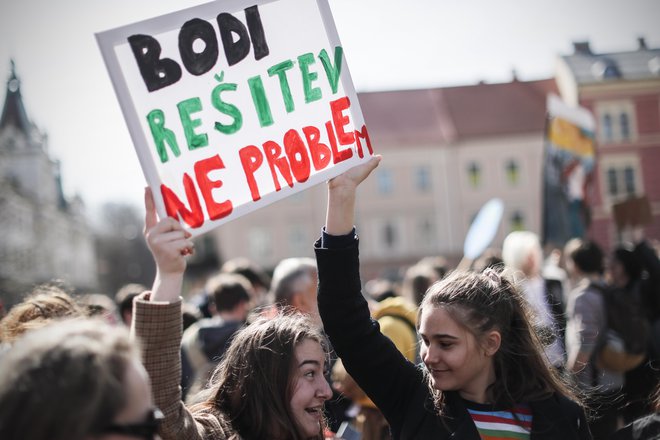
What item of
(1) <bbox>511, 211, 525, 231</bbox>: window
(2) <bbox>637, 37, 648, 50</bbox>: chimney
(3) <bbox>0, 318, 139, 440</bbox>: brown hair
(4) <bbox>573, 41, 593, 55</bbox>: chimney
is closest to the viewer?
(3) <bbox>0, 318, 139, 440</bbox>: brown hair

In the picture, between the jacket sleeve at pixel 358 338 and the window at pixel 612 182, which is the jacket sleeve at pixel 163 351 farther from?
the window at pixel 612 182

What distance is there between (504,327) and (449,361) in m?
0.29

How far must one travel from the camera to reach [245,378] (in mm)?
2451

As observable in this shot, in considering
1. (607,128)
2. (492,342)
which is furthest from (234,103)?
(607,128)

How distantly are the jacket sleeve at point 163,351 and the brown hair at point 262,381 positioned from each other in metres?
0.47

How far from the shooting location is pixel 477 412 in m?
2.38

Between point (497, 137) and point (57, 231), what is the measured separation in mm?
23172

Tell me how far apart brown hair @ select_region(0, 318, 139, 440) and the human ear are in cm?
145

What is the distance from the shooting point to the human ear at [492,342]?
2.48 meters

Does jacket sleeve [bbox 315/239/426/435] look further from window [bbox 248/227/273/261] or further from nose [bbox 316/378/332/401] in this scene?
window [bbox 248/227/273/261]

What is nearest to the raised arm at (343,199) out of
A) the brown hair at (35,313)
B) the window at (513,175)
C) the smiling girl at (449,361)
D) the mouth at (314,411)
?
the smiling girl at (449,361)

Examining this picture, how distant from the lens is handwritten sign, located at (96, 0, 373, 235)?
2.10 meters

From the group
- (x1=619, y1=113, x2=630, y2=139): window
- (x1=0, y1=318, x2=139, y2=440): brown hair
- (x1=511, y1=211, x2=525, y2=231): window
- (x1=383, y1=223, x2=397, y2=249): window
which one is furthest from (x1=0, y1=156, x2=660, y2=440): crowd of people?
(x1=619, y1=113, x2=630, y2=139): window

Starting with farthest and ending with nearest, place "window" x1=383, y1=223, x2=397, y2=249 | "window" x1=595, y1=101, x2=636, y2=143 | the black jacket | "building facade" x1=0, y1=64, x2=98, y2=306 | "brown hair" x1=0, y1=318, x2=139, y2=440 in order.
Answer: "window" x1=383, y1=223, x2=397, y2=249, "window" x1=595, y1=101, x2=636, y2=143, "building facade" x1=0, y1=64, x2=98, y2=306, the black jacket, "brown hair" x1=0, y1=318, x2=139, y2=440
